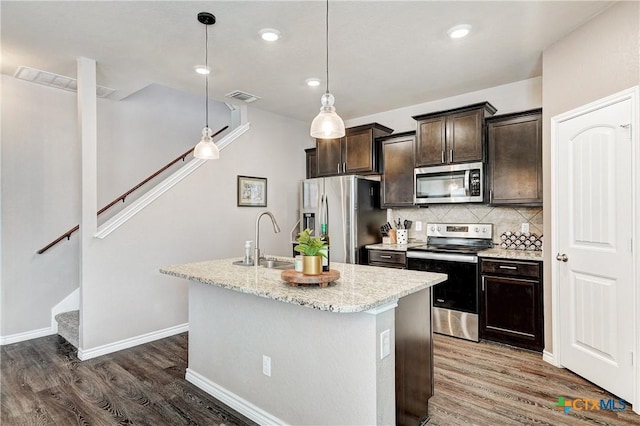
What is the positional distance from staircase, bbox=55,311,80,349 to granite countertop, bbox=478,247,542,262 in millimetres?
4098

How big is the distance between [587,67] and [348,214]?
2681 mm

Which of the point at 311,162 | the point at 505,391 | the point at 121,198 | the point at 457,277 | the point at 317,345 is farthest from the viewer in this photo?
the point at 311,162

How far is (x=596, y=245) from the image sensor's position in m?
2.66

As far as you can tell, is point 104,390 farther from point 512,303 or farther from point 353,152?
point 353,152

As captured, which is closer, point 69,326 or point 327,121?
point 327,121

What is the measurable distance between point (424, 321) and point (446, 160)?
2.31 metres

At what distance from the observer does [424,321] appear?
226cm

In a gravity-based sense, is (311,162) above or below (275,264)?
above

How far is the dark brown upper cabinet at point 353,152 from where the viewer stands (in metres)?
4.69

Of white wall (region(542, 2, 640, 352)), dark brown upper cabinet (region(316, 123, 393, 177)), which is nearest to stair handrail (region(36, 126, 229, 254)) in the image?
dark brown upper cabinet (region(316, 123, 393, 177))

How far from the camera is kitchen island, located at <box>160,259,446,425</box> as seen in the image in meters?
1.73

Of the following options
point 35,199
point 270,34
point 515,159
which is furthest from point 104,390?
point 515,159

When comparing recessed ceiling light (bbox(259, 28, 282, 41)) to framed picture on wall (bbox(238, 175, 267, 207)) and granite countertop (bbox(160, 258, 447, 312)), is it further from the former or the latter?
framed picture on wall (bbox(238, 175, 267, 207))

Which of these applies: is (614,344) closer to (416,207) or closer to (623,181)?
(623,181)
